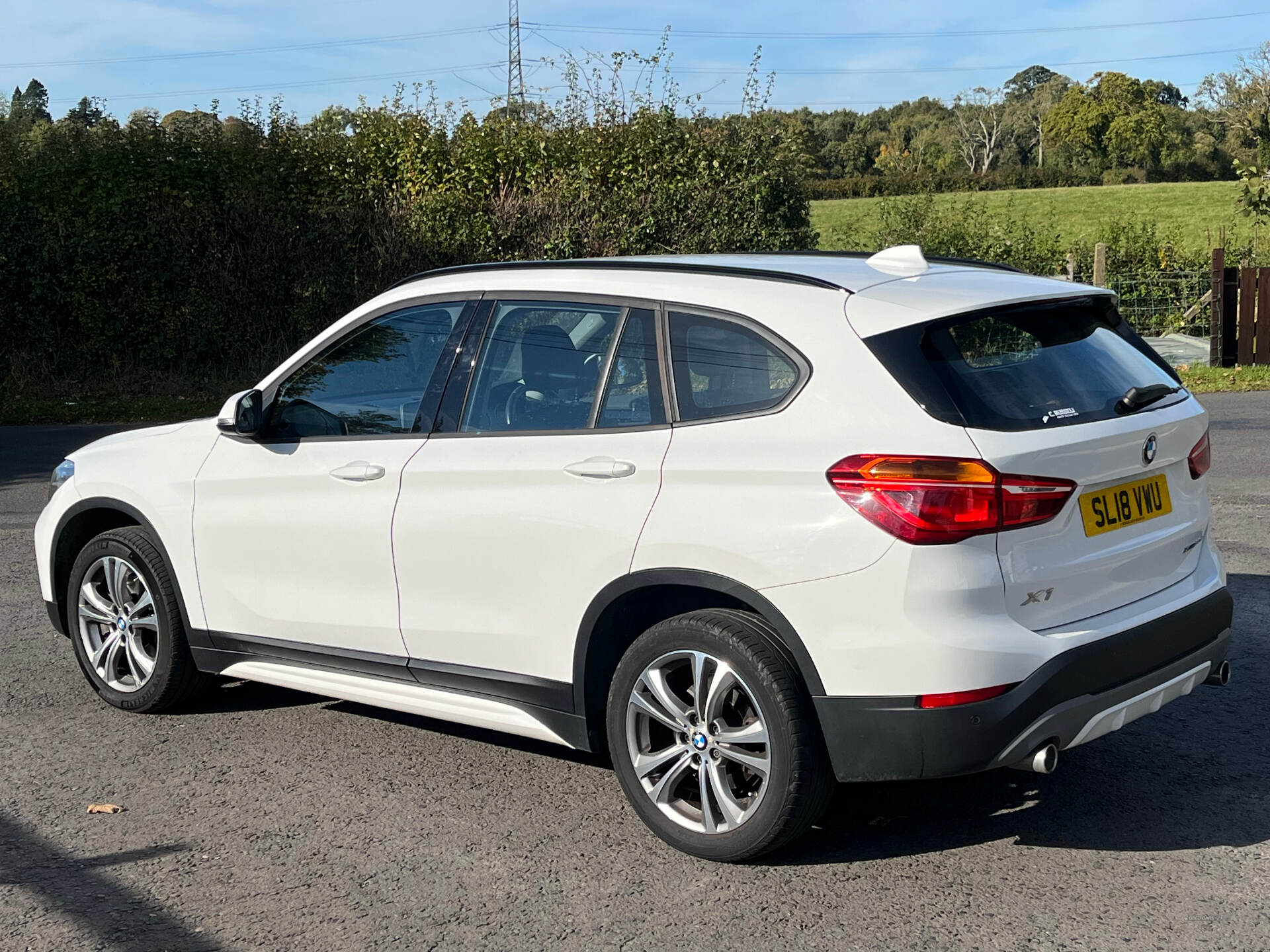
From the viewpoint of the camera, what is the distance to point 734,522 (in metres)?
3.82

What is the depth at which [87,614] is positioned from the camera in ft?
19.0

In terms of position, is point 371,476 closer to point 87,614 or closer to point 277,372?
point 277,372

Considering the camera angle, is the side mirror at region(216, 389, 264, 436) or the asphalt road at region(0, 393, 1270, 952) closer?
the asphalt road at region(0, 393, 1270, 952)

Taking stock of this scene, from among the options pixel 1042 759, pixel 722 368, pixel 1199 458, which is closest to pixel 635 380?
pixel 722 368

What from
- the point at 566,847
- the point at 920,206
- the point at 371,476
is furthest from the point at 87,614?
the point at 920,206

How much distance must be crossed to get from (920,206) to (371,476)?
60.8 ft

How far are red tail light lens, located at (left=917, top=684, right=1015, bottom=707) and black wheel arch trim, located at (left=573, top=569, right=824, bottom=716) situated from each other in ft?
1.03

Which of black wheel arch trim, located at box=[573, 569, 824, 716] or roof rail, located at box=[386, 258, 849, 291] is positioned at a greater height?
roof rail, located at box=[386, 258, 849, 291]

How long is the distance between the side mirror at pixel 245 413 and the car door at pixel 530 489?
2.68 feet

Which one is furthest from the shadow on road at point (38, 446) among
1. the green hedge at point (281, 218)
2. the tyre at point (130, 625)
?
the tyre at point (130, 625)

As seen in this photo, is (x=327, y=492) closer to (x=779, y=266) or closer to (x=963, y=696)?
(x=779, y=266)

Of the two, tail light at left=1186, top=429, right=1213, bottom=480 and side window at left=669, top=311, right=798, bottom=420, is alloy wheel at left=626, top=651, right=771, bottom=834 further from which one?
tail light at left=1186, top=429, right=1213, bottom=480

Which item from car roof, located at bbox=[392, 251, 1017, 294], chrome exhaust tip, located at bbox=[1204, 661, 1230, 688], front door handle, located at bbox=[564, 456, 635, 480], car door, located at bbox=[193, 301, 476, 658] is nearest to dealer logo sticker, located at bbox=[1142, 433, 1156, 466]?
chrome exhaust tip, located at bbox=[1204, 661, 1230, 688]

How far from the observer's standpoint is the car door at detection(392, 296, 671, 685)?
413cm
